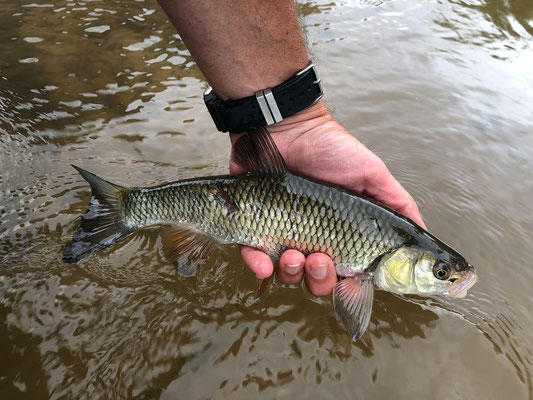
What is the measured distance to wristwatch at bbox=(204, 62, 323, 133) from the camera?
271cm

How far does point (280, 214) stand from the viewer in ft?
8.50

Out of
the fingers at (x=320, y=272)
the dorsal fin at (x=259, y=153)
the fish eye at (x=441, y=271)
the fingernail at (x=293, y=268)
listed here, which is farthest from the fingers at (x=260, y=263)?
the fish eye at (x=441, y=271)

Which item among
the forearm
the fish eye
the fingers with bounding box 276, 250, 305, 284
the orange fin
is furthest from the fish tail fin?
the fish eye

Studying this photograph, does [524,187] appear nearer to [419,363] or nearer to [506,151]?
[506,151]

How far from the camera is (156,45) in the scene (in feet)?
19.8

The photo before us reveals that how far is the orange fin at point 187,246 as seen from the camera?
2.88m

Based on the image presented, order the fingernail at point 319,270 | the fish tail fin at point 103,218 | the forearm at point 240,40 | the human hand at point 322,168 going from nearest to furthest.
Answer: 1. the forearm at point 240,40
2. the fingernail at point 319,270
3. the human hand at point 322,168
4. the fish tail fin at point 103,218

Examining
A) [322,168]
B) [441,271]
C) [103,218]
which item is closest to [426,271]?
[441,271]

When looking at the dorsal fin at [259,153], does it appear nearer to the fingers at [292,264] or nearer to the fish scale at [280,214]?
the fish scale at [280,214]

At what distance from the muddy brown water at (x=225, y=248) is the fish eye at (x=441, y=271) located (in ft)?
2.38

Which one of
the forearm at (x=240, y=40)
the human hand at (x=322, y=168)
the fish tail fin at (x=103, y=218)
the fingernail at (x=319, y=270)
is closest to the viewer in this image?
the forearm at (x=240, y=40)

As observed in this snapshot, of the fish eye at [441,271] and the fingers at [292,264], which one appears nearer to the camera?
the fish eye at [441,271]

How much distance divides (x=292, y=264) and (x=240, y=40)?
4.97 ft

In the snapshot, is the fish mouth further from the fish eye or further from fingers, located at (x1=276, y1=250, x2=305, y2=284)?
fingers, located at (x1=276, y1=250, x2=305, y2=284)
